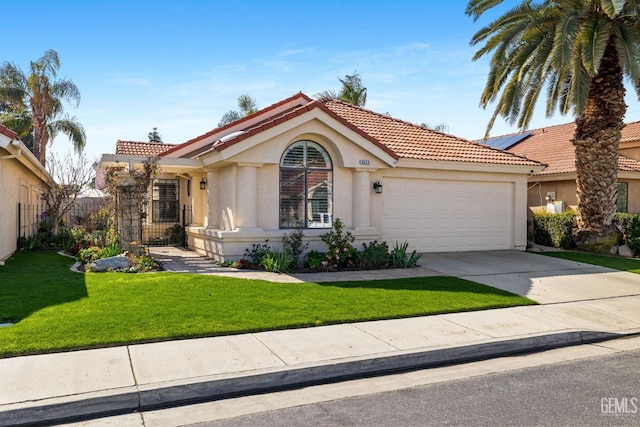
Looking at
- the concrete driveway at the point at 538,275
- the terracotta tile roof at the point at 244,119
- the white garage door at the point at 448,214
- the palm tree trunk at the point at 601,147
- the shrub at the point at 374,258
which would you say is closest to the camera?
the concrete driveway at the point at 538,275

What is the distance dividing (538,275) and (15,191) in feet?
47.5

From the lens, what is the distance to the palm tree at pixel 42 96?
98.3 feet

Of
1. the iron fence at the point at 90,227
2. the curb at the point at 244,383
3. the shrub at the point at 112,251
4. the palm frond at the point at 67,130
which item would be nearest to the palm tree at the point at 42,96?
the palm frond at the point at 67,130

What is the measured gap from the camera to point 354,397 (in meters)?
5.25

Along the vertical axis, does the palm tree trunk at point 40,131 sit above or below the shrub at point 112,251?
above

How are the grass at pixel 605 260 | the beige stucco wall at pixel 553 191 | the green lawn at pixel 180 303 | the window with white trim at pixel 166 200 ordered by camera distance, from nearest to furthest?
the green lawn at pixel 180 303, the grass at pixel 605 260, the window with white trim at pixel 166 200, the beige stucco wall at pixel 553 191

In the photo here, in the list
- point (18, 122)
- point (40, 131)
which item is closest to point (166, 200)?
point (18, 122)

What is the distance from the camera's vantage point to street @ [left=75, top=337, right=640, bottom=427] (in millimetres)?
4633

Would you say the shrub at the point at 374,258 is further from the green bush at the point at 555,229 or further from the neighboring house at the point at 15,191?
the neighboring house at the point at 15,191

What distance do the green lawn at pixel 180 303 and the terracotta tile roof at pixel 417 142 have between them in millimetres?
5752

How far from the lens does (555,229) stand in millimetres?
18234

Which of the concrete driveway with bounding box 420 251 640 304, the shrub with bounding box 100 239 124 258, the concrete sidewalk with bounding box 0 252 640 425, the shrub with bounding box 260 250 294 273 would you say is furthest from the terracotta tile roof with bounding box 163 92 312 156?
the concrete sidewalk with bounding box 0 252 640 425

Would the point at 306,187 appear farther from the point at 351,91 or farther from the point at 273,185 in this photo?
the point at 351,91

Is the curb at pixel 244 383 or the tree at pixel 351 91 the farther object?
the tree at pixel 351 91
